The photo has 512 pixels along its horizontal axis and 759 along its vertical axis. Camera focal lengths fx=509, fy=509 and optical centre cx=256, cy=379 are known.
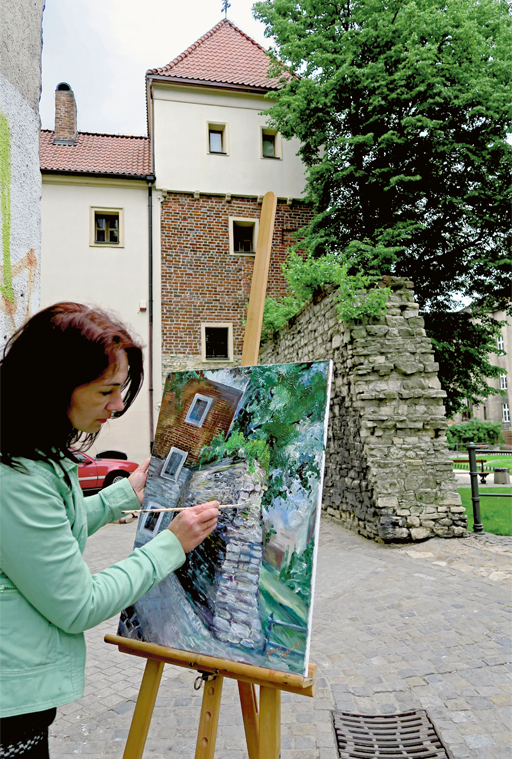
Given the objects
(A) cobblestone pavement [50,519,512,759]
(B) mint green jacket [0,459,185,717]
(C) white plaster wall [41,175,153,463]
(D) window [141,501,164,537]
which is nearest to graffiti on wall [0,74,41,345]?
(D) window [141,501,164,537]

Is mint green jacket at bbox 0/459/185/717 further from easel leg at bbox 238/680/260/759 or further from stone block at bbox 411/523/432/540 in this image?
stone block at bbox 411/523/432/540

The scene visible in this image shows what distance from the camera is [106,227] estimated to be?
14805 mm

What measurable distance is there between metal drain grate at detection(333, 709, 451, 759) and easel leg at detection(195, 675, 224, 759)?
1.20 metres

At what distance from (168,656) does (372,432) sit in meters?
5.70

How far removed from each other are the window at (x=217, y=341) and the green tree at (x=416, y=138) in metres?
3.42

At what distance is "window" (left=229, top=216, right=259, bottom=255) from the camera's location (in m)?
15.2

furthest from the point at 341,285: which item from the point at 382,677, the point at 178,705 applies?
the point at 178,705

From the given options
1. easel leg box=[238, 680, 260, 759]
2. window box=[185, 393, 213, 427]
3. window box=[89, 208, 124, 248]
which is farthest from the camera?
window box=[89, 208, 124, 248]

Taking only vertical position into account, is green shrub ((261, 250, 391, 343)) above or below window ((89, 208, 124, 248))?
below

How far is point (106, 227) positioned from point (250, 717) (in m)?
14.7

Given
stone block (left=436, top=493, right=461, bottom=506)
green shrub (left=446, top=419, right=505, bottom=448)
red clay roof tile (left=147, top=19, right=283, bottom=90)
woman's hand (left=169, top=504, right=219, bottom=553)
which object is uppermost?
red clay roof tile (left=147, top=19, right=283, bottom=90)

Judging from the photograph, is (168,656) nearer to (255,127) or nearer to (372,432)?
(372,432)

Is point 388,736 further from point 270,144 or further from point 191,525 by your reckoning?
point 270,144

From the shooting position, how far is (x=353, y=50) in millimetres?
11945
